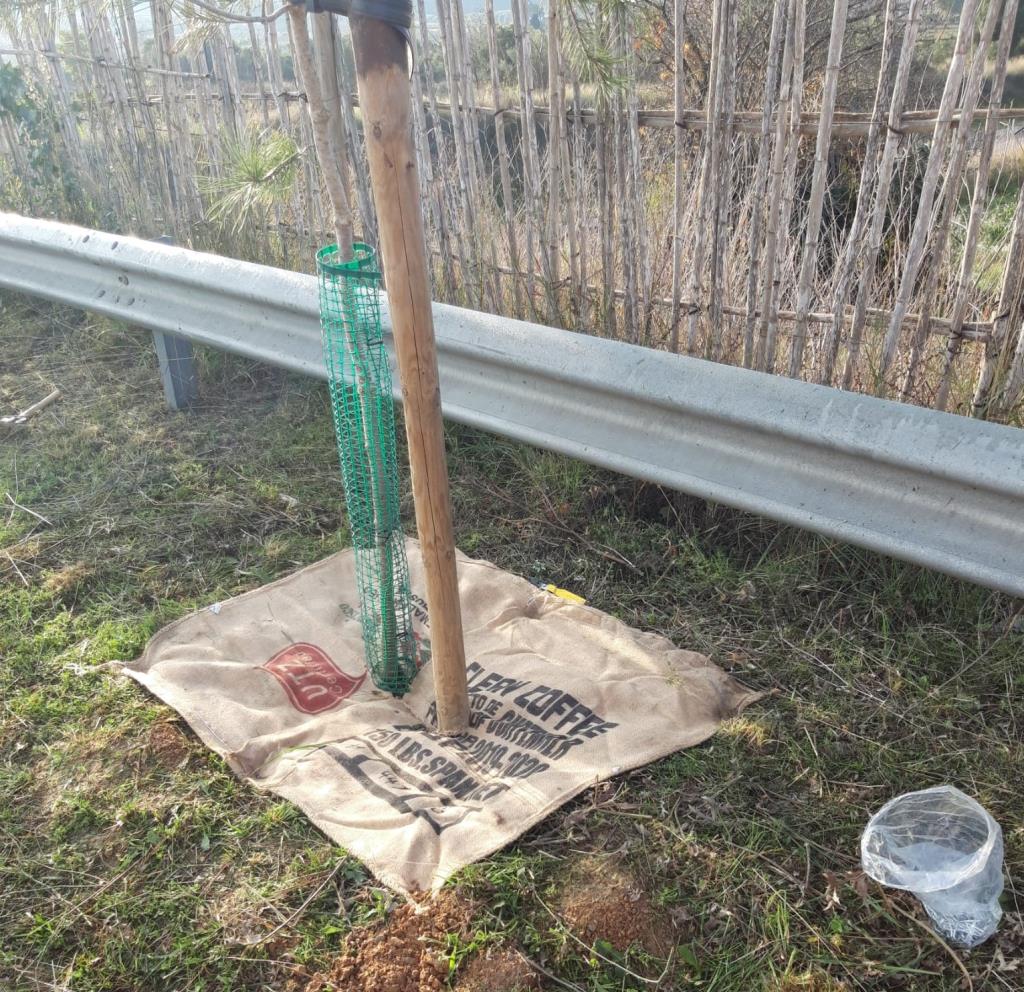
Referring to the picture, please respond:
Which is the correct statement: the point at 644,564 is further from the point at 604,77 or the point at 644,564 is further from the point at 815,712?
the point at 604,77

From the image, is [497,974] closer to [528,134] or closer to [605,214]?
[605,214]

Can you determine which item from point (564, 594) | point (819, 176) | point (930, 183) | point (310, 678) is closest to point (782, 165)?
point (819, 176)

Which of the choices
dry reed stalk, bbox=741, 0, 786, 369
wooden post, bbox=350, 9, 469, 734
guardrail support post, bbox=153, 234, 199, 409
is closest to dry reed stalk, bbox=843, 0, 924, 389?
dry reed stalk, bbox=741, 0, 786, 369

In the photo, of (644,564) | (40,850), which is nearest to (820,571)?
(644,564)

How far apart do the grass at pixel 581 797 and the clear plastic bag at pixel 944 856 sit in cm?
5

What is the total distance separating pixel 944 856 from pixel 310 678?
1.78 metres

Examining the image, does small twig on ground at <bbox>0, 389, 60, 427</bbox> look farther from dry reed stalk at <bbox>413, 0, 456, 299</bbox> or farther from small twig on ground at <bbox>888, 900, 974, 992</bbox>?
small twig on ground at <bbox>888, 900, 974, 992</bbox>

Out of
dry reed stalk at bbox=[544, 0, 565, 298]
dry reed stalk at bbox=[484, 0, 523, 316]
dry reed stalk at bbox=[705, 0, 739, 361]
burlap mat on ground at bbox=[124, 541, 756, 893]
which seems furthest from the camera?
dry reed stalk at bbox=[484, 0, 523, 316]

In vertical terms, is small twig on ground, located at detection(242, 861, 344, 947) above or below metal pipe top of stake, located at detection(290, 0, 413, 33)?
below

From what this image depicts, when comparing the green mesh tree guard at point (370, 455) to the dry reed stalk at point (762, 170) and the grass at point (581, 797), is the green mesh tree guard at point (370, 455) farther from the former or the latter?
the dry reed stalk at point (762, 170)

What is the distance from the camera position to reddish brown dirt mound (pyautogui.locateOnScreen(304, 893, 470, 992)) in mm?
1867

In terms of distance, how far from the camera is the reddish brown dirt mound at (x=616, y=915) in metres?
1.94

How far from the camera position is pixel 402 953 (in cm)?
191

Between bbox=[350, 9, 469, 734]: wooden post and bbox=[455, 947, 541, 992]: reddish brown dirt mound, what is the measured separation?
2.44 ft
